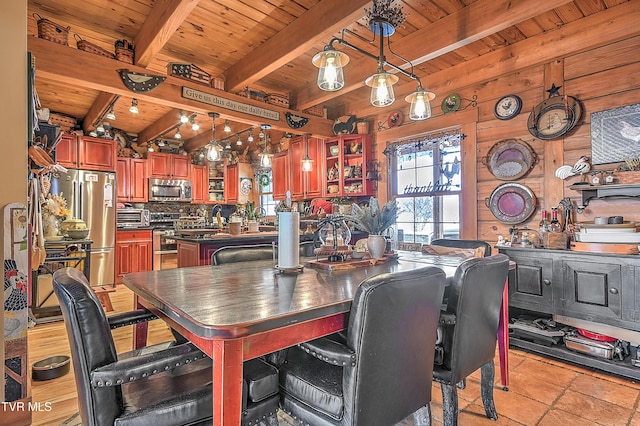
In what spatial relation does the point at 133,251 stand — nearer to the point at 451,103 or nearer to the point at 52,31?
the point at 52,31

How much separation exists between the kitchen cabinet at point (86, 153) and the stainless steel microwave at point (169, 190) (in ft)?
4.39

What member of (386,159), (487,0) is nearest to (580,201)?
(487,0)

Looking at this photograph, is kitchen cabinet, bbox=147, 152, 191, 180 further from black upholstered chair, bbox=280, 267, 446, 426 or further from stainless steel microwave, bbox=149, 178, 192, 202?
black upholstered chair, bbox=280, 267, 446, 426

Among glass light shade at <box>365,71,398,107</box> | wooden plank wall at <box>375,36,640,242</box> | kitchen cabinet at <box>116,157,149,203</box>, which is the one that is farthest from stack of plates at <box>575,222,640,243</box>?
kitchen cabinet at <box>116,157,149,203</box>

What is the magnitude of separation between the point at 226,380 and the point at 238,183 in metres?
7.55

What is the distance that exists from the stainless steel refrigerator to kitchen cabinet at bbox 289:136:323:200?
3.01 m

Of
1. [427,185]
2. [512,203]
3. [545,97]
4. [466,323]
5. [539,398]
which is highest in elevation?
[545,97]

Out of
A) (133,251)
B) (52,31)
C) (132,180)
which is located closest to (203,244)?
(52,31)

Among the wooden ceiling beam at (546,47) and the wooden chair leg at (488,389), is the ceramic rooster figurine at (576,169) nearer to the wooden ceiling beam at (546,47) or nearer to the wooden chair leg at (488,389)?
the wooden ceiling beam at (546,47)

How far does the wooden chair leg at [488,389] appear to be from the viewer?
181 centimetres

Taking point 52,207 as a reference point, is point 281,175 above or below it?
above

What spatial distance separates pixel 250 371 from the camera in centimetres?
127

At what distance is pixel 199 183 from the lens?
805 cm

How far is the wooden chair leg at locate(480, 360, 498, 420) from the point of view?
1806mm
